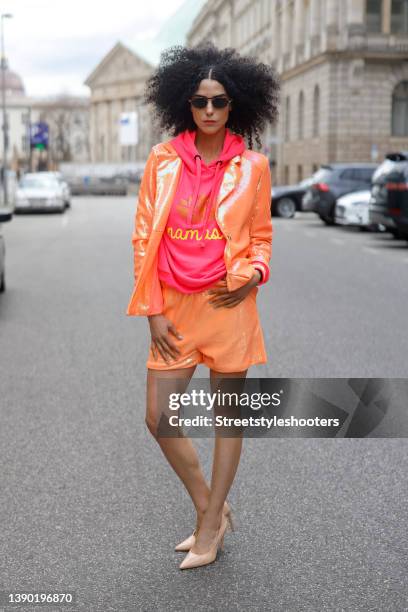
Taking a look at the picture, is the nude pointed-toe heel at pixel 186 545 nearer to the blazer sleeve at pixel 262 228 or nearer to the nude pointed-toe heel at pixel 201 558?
the nude pointed-toe heel at pixel 201 558

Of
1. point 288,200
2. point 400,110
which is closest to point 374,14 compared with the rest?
point 400,110

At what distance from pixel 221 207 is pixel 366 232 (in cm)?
2254

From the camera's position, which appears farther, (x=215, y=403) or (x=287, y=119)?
(x=287, y=119)

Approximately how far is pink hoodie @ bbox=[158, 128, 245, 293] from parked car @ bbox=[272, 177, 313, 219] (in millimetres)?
29467

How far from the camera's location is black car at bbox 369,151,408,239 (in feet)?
62.7

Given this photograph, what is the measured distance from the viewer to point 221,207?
3377 mm

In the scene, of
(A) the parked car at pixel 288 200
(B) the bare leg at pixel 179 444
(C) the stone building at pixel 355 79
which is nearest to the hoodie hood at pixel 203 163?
(B) the bare leg at pixel 179 444

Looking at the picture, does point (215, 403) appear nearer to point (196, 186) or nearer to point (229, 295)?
point (229, 295)

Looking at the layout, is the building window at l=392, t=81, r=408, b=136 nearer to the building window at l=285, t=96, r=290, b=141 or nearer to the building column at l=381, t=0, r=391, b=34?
the building column at l=381, t=0, r=391, b=34

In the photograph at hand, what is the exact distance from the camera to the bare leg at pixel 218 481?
141 inches

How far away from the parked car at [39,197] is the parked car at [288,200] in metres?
9.03

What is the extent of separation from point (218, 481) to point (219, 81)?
138cm

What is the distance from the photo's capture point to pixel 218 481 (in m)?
3.59

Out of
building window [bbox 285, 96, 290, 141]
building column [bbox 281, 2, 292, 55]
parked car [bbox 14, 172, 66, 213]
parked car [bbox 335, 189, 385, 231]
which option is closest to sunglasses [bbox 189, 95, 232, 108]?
parked car [bbox 335, 189, 385, 231]
